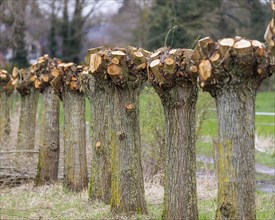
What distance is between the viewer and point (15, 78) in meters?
13.3

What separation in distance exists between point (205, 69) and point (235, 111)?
501mm

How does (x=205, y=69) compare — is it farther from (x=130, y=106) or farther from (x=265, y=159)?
(x=265, y=159)

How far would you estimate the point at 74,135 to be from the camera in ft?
32.0

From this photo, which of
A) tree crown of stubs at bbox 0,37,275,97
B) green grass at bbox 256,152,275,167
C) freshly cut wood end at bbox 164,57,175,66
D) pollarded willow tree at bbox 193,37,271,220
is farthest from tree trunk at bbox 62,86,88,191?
green grass at bbox 256,152,275,167

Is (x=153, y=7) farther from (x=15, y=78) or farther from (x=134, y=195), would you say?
(x=134, y=195)

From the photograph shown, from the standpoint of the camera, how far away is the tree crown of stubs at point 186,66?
5664mm

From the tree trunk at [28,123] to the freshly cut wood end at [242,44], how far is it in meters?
7.65

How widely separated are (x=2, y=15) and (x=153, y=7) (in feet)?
51.7

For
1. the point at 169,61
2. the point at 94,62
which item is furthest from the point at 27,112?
the point at 169,61

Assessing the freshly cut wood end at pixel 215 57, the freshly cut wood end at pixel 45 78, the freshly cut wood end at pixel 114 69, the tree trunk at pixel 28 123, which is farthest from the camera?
the tree trunk at pixel 28 123

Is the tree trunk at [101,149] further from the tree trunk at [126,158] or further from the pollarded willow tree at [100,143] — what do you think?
the tree trunk at [126,158]

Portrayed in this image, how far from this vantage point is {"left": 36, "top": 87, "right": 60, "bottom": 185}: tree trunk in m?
10.6

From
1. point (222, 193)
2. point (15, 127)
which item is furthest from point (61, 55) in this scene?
point (222, 193)

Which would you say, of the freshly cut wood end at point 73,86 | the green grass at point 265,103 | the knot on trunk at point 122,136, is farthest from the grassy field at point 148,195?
the green grass at point 265,103
